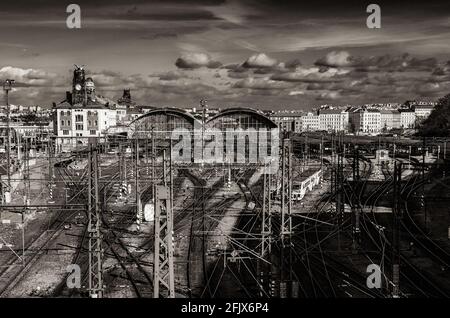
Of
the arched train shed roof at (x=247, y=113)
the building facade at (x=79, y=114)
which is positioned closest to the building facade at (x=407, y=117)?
the arched train shed roof at (x=247, y=113)

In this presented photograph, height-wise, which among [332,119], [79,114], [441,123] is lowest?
[441,123]

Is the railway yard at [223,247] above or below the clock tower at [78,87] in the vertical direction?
below

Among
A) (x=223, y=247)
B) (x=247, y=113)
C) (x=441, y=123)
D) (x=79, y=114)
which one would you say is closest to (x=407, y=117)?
(x=441, y=123)

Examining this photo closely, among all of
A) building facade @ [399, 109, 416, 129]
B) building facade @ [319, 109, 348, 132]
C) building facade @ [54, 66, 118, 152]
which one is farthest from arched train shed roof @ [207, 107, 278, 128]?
building facade @ [399, 109, 416, 129]

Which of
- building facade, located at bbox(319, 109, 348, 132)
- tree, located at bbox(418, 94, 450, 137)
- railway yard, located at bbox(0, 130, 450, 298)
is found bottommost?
railway yard, located at bbox(0, 130, 450, 298)

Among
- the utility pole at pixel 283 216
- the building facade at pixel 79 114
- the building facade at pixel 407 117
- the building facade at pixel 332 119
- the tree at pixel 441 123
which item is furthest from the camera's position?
the building facade at pixel 407 117

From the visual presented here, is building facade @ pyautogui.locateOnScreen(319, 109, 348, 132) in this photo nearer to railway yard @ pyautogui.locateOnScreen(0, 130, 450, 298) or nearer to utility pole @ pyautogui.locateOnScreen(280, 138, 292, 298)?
railway yard @ pyautogui.locateOnScreen(0, 130, 450, 298)

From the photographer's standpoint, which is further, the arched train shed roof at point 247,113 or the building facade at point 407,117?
the building facade at point 407,117

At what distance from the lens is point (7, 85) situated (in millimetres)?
27266

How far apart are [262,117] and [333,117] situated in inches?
3006

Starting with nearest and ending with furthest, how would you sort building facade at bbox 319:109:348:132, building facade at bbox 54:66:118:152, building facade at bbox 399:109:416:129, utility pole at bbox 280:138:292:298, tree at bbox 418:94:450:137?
1. utility pole at bbox 280:138:292:298
2. tree at bbox 418:94:450:137
3. building facade at bbox 54:66:118:152
4. building facade at bbox 319:109:348:132
5. building facade at bbox 399:109:416:129

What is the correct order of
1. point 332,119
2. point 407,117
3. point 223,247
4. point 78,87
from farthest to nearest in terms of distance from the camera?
point 407,117
point 332,119
point 78,87
point 223,247

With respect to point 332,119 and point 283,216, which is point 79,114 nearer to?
point 283,216

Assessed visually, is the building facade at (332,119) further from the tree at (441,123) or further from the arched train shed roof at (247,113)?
the arched train shed roof at (247,113)
